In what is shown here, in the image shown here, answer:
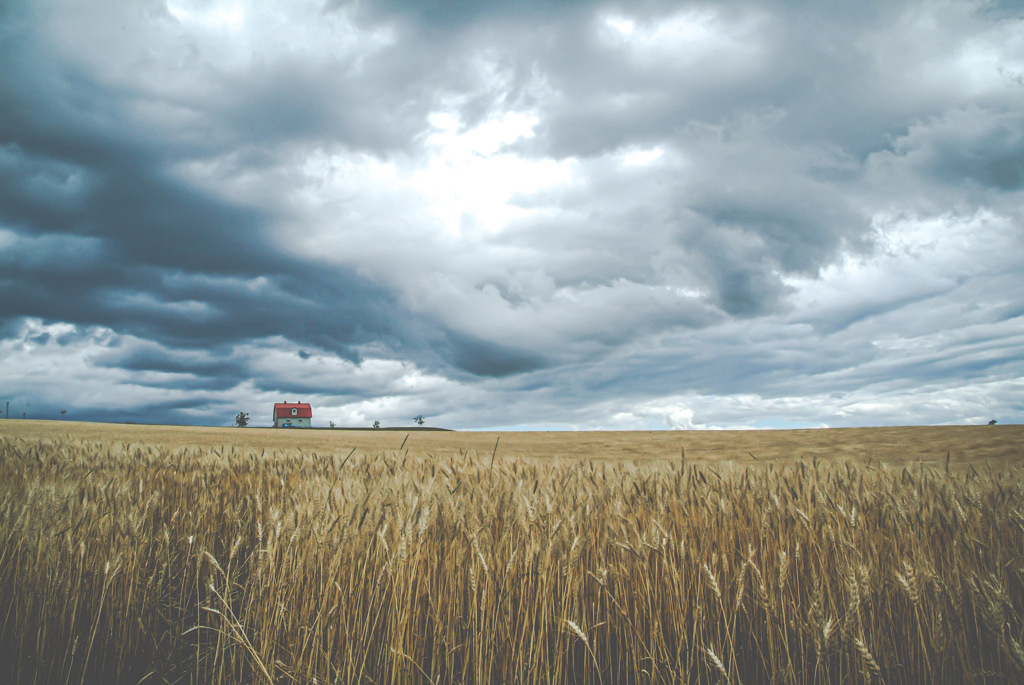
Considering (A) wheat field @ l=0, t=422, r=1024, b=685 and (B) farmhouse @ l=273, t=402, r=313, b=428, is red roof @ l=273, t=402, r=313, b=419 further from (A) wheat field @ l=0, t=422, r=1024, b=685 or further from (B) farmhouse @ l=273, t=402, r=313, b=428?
(A) wheat field @ l=0, t=422, r=1024, b=685

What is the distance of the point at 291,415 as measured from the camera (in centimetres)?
8194

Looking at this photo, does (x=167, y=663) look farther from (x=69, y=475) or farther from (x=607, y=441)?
(x=607, y=441)

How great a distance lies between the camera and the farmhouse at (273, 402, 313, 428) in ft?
267

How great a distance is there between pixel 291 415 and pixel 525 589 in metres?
87.5

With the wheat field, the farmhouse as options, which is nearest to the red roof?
the farmhouse

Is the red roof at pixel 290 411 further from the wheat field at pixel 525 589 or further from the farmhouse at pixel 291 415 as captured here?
the wheat field at pixel 525 589

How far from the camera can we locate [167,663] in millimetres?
2395

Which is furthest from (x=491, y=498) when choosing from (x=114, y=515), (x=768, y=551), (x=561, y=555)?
(x=114, y=515)

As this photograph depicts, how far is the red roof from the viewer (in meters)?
81.4

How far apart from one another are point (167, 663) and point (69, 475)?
3.63m

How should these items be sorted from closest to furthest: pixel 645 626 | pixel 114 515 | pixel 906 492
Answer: pixel 645 626 → pixel 114 515 → pixel 906 492

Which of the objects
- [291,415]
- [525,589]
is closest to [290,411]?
[291,415]

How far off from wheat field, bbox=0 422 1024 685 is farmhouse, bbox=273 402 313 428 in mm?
84215

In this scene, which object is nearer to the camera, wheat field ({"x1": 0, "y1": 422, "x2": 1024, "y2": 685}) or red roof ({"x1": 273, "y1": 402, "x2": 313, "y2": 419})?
wheat field ({"x1": 0, "y1": 422, "x2": 1024, "y2": 685})
